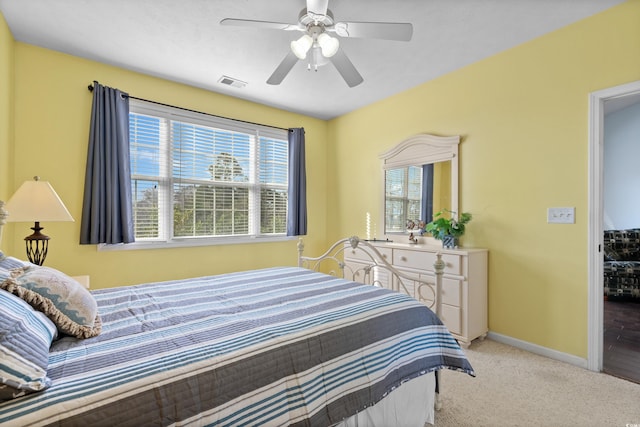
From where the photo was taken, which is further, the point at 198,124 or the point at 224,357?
the point at 198,124

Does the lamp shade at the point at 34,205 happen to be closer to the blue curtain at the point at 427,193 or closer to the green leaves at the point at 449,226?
the green leaves at the point at 449,226

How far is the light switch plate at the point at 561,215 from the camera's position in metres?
2.37

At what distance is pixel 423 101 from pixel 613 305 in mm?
3567

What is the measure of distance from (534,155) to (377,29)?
70.2 inches

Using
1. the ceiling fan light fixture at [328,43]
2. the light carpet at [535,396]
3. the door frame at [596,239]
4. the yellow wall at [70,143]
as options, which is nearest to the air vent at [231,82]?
the yellow wall at [70,143]

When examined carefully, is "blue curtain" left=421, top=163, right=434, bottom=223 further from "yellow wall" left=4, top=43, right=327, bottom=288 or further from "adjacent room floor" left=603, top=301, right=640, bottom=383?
"yellow wall" left=4, top=43, right=327, bottom=288

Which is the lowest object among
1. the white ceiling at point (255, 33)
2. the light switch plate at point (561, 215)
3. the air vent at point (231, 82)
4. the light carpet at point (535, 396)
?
the light carpet at point (535, 396)

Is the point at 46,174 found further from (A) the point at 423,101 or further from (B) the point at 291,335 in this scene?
(A) the point at 423,101

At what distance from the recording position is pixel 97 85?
284cm

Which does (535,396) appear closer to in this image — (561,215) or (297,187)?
(561,215)

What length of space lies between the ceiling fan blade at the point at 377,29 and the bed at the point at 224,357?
5.19 ft

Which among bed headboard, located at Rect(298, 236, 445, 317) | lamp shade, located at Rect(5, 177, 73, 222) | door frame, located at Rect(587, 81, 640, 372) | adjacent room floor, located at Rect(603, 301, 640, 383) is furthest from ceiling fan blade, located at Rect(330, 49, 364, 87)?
adjacent room floor, located at Rect(603, 301, 640, 383)

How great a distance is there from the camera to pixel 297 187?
4234mm

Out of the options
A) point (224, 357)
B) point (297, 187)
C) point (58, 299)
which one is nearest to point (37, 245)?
point (58, 299)
